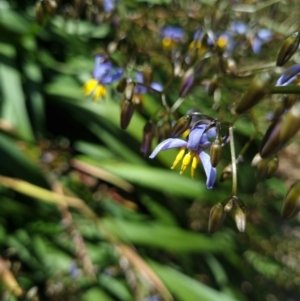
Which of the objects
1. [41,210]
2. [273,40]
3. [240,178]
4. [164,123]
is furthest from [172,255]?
[164,123]

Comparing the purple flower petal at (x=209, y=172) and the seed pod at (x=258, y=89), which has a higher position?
the seed pod at (x=258, y=89)

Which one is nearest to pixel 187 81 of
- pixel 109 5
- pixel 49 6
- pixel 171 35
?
pixel 49 6

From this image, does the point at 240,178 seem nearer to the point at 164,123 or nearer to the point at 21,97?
the point at 21,97

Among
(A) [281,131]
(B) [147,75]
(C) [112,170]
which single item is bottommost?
(C) [112,170]

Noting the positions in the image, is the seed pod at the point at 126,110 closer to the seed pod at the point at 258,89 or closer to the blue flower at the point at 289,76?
the blue flower at the point at 289,76

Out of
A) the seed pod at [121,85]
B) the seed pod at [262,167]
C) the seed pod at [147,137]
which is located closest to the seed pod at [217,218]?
the seed pod at [262,167]

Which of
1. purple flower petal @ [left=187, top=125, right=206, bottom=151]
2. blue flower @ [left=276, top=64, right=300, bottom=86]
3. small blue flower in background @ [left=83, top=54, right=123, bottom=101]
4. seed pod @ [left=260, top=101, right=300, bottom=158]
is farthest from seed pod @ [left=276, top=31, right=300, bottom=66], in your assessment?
small blue flower in background @ [left=83, top=54, right=123, bottom=101]

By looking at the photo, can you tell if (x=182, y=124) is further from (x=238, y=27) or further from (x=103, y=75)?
(x=238, y=27)
